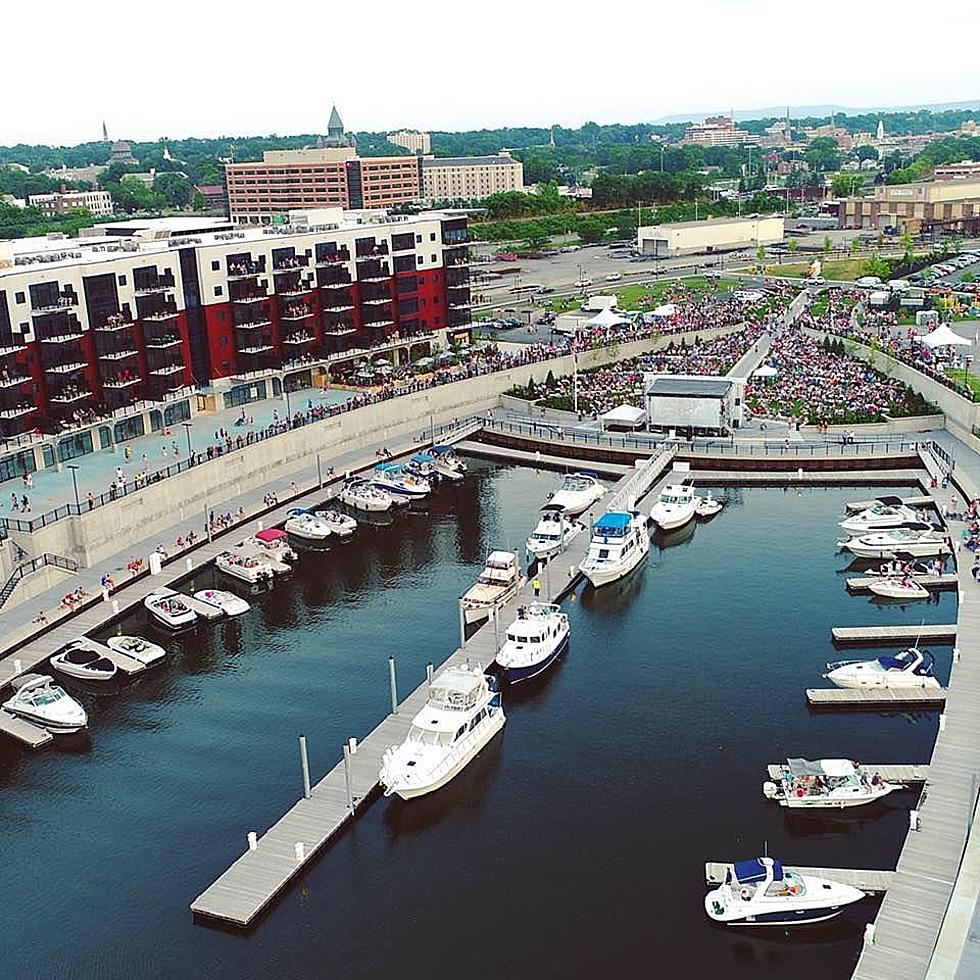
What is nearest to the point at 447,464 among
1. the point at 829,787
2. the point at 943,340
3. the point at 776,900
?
the point at 829,787

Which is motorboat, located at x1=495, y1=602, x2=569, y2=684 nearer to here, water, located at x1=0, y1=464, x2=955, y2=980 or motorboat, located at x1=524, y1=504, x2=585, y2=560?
water, located at x1=0, y1=464, x2=955, y2=980

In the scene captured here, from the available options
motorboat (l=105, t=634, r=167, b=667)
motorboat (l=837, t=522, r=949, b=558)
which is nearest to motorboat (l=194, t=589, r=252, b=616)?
motorboat (l=105, t=634, r=167, b=667)

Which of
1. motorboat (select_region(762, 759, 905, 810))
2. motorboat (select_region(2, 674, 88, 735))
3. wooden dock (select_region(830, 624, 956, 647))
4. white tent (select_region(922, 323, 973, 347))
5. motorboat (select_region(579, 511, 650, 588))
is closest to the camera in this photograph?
motorboat (select_region(762, 759, 905, 810))

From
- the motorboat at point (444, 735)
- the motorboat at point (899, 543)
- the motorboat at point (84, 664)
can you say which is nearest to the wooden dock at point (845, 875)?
the motorboat at point (444, 735)

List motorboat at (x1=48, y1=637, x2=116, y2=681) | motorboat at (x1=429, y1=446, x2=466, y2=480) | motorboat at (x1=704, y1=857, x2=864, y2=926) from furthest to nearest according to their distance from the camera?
1. motorboat at (x1=429, y1=446, x2=466, y2=480)
2. motorboat at (x1=48, y1=637, x2=116, y2=681)
3. motorboat at (x1=704, y1=857, x2=864, y2=926)

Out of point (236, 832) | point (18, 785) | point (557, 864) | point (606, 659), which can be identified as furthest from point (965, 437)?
point (18, 785)

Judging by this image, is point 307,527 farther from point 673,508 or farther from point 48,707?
point 48,707
